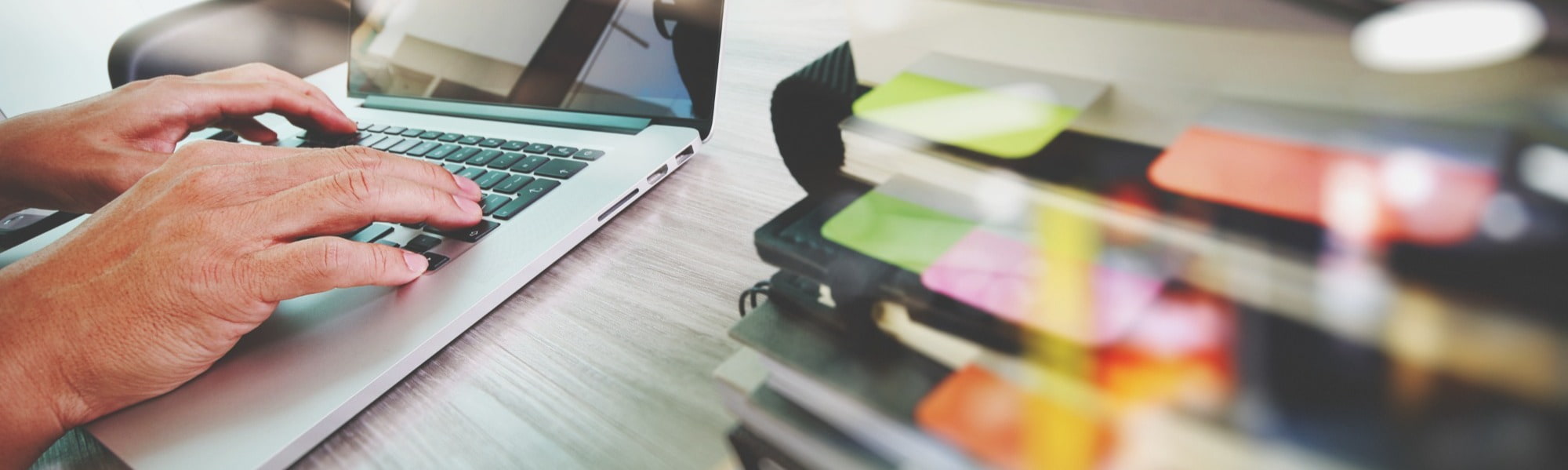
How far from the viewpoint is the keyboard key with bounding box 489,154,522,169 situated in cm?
51

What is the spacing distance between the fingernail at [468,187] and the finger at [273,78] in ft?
0.94

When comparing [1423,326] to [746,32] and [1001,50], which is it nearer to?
[1001,50]

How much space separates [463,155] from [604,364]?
30 cm

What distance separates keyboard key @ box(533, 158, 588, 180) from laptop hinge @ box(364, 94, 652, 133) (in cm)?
5

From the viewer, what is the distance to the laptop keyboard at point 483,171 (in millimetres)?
432

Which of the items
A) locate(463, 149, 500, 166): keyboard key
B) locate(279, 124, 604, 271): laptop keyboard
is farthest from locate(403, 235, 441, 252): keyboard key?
locate(463, 149, 500, 166): keyboard key

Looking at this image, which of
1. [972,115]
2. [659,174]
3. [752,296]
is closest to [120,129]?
[659,174]

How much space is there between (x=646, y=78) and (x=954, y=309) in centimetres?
39

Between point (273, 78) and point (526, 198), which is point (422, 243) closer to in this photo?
point (526, 198)

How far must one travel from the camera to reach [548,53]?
1.89 feet

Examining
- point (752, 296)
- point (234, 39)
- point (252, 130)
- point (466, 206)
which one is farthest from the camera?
point (234, 39)

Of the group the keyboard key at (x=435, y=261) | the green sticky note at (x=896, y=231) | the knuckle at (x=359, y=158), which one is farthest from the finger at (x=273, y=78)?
the green sticky note at (x=896, y=231)

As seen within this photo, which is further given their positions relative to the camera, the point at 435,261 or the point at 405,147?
the point at 405,147

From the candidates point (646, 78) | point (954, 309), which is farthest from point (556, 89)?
point (954, 309)
